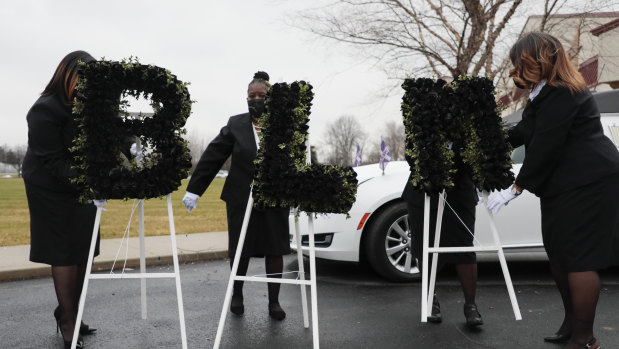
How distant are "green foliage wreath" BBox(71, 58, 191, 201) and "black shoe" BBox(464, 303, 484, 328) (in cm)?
237

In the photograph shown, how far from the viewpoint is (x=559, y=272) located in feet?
11.4

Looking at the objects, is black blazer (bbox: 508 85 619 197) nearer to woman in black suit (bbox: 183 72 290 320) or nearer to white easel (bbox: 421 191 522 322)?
white easel (bbox: 421 191 522 322)

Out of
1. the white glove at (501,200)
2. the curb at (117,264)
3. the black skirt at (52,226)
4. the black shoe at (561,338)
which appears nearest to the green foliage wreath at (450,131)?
the white glove at (501,200)

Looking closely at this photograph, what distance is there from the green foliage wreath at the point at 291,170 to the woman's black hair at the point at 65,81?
53.4 inches

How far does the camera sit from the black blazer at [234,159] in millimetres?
4059

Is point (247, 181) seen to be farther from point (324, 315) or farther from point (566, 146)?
point (566, 146)

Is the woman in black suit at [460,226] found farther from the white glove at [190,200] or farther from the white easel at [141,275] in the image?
the white easel at [141,275]

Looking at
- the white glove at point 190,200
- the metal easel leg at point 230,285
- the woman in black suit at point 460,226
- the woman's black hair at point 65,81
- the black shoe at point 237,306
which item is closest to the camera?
the metal easel leg at point 230,285

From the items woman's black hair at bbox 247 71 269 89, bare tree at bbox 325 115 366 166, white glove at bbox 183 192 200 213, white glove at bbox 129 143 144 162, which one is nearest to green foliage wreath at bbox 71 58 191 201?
white glove at bbox 129 143 144 162

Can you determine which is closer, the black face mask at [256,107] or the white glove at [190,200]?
the white glove at [190,200]

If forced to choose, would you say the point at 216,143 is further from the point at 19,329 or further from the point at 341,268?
the point at 341,268

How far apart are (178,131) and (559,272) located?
108 inches

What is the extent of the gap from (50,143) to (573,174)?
3.39 meters

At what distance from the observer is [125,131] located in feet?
11.0
